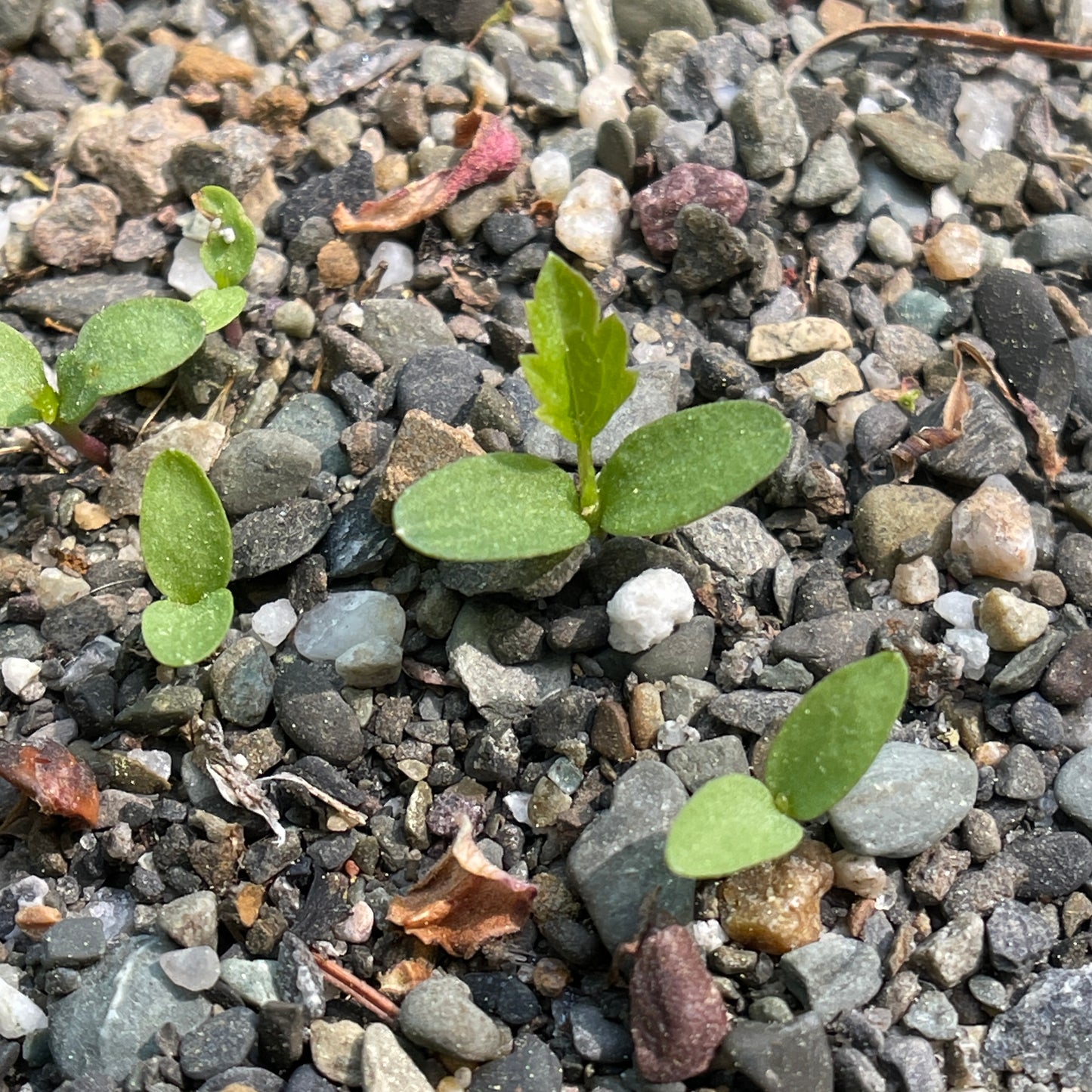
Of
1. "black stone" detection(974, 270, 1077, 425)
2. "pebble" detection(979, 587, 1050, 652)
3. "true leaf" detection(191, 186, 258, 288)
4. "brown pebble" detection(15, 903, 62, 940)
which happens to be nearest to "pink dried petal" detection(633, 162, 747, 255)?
"black stone" detection(974, 270, 1077, 425)

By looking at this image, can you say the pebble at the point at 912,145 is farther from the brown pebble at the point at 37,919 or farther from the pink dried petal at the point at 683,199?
the brown pebble at the point at 37,919

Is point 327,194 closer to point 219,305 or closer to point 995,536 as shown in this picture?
point 219,305

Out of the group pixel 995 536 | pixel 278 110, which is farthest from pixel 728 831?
pixel 278 110

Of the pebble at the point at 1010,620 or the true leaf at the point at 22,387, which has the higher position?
the true leaf at the point at 22,387

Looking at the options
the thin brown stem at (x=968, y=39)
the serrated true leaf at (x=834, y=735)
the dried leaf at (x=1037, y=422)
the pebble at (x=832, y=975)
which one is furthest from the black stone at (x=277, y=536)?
the thin brown stem at (x=968, y=39)

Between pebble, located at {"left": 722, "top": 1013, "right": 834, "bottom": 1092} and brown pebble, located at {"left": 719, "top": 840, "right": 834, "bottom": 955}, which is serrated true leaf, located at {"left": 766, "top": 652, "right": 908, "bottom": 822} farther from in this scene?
pebble, located at {"left": 722, "top": 1013, "right": 834, "bottom": 1092}

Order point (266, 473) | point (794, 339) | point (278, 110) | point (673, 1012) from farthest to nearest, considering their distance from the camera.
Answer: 1. point (278, 110)
2. point (794, 339)
3. point (266, 473)
4. point (673, 1012)
